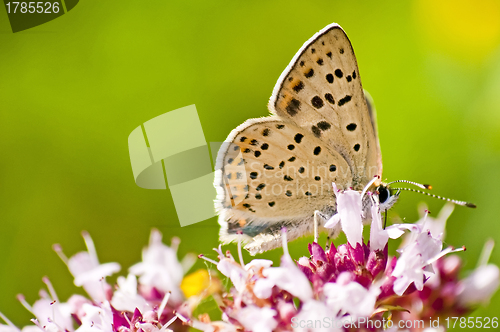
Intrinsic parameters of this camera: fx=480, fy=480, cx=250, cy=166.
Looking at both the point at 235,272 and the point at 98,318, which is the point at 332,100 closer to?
the point at 235,272

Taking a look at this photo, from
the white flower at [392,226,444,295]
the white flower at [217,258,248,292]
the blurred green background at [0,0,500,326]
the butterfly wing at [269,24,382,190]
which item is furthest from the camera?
the blurred green background at [0,0,500,326]

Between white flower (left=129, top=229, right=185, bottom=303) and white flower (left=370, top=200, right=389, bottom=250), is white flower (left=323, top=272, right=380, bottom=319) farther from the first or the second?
white flower (left=129, top=229, right=185, bottom=303)

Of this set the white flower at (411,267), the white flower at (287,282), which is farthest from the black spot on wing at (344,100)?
the white flower at (287,282)

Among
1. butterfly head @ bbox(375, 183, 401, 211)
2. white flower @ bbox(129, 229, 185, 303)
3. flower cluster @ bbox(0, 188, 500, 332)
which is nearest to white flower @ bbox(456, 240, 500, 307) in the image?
flower cluster @ bbox(0, 188, 500, 332)

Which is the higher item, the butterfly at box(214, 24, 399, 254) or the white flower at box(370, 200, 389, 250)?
the butterfly at box(214, 24, 399, 254)

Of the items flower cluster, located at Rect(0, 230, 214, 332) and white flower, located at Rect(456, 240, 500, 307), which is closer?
flower cluster, located at Rect(0, 230, 214, 332)

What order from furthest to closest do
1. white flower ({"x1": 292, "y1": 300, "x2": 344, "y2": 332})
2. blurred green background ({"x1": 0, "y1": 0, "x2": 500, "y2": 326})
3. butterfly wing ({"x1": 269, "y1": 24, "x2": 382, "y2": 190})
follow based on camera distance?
blurred green background ({"x1": 0, "y1": 0, "x2": 500, "y2": 326})
butterfly wing ({"x1": 269, "y1": 24, "x2": 382, "y2": 190})
white flower ({"x1": 292, "y1": 300, "x2": 344, "y2": 332})

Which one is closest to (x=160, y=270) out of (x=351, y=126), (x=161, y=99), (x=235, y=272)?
(x=235, y=272)
